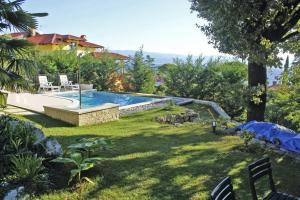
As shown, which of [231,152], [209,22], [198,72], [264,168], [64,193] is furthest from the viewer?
[198,72]

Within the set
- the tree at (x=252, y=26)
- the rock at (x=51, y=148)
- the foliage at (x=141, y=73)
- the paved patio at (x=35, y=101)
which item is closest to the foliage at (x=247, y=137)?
the tree at (x=252, y=26)

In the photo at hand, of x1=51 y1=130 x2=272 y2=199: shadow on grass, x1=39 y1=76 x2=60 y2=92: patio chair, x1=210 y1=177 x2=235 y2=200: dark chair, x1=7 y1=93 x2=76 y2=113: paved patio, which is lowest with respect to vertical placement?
x1=51 y1=130 x2=272 y2=199: shadow on grass

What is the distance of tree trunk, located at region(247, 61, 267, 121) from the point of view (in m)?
11.1

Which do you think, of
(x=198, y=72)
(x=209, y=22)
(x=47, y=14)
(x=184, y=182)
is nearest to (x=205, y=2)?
(x=209, y=22)

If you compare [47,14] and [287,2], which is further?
[287,2]

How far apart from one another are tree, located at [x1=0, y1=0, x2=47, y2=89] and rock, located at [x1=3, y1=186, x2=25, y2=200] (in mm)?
1907

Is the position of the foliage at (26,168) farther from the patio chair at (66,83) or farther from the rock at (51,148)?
the patio chair at (66,83)

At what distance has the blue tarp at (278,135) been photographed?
8.02 m

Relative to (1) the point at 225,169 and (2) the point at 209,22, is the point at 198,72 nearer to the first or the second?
(2) the point at 209,22

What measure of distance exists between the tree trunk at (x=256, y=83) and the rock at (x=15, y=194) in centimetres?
799

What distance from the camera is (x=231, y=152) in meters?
8.02

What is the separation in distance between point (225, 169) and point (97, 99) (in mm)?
13091

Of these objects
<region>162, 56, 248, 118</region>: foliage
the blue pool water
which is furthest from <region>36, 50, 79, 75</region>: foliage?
<region>162, 56, 248, 118</region>: foliage

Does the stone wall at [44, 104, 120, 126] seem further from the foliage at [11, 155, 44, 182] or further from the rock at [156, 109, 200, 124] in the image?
the foliage at [11, 155, 44, 182]
